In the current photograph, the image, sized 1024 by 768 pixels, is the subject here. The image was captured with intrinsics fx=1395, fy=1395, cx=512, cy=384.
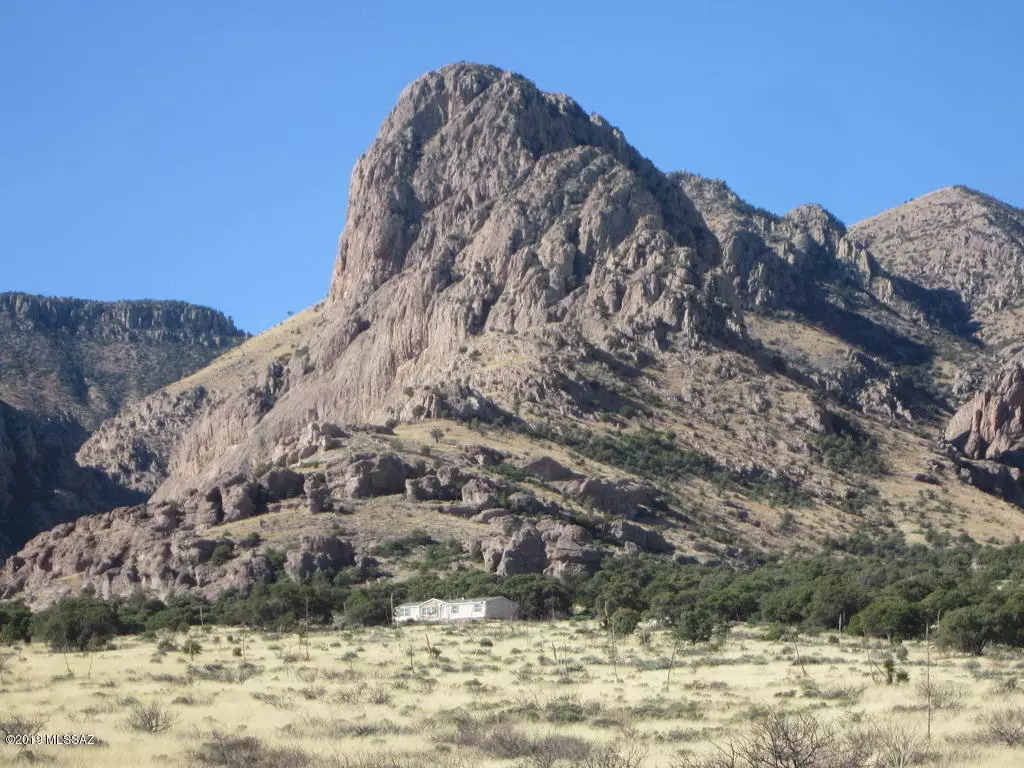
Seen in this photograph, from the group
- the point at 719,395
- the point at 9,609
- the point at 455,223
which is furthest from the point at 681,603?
the point at 455,223

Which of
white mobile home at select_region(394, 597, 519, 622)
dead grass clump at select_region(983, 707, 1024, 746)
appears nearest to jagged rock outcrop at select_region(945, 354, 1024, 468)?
white mobile home at select_region(394, 597, 519, 622)

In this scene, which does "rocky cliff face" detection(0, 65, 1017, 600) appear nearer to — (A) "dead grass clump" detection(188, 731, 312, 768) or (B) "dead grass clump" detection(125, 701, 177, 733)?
(B) "dead grass clump" detection(125, 701, 177, 733)

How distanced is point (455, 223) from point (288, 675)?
14118 cm

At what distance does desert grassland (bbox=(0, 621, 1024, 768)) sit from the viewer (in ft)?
109

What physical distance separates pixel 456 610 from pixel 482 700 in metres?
43.7

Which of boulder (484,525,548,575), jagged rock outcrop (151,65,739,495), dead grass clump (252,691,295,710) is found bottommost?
dead grass clump (252,691,295,710)

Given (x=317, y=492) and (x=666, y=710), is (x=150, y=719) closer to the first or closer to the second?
(x=666, y=710)

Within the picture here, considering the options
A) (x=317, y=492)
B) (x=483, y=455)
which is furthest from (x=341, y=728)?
(x=483, y=455)

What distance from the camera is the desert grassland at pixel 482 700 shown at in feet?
109

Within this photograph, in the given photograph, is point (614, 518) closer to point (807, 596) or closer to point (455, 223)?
point (807, 596)

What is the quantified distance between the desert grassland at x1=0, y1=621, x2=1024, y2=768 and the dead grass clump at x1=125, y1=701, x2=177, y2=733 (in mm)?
239

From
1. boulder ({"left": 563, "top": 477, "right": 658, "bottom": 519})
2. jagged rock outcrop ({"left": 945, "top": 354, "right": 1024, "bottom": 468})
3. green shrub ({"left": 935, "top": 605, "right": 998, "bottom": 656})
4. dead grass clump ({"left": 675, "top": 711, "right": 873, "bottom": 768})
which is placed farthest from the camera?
jagged rock outcrop ({"left": 945, "top": 354, "right": 1024, "bottom": 468})

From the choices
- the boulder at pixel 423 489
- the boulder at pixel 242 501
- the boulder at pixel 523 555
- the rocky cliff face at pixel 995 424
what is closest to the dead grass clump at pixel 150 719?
the boulder at pixel 523 555

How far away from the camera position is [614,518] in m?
119
